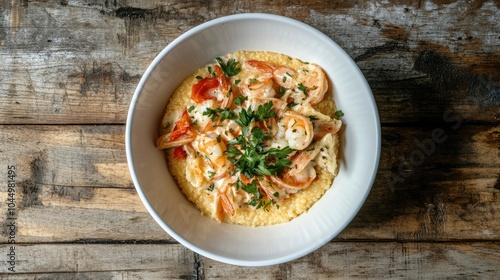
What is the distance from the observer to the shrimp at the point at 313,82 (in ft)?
9.07

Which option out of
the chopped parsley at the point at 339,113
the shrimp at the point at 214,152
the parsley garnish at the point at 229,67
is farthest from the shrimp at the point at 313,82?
the shrimp at the point at 214,152

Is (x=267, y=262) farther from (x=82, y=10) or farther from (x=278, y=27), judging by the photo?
(x=82, y=10)

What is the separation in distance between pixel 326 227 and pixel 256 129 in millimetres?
656

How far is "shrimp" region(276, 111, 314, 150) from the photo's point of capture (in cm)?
265

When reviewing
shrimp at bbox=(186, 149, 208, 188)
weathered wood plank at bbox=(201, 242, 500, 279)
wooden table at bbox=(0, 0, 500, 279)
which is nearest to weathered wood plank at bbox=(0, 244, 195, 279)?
wooden table at bbox=(0, 0, 500, 279)

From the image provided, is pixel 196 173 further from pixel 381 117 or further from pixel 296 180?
pixel 381 117

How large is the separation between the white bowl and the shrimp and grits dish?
5 cm

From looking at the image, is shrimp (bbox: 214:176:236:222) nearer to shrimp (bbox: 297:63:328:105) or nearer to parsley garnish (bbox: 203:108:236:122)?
parsley garnish (bbox: 203:108:236:122)

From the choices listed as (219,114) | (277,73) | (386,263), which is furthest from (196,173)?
(386,263)

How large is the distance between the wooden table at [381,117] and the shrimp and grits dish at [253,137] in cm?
38

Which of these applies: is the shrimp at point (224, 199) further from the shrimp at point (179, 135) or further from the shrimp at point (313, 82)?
the shrimp at point (313, 82)

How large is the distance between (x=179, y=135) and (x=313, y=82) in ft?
2.66

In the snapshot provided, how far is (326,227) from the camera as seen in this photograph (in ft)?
8.89

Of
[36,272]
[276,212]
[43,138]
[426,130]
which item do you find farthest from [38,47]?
[426,130]
